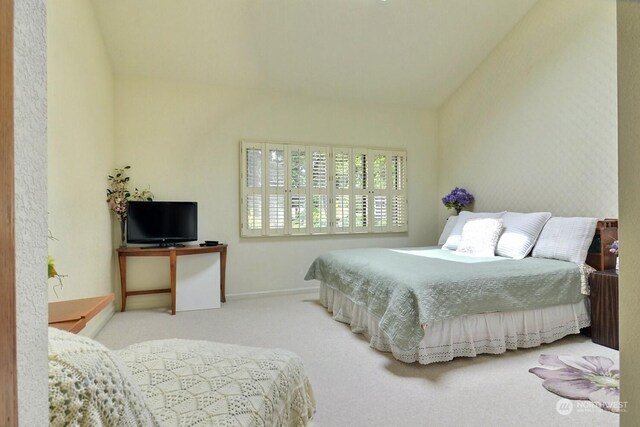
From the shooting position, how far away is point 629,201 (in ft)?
2.41

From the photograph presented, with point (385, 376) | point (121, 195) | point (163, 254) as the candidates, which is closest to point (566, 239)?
point (385, 376)

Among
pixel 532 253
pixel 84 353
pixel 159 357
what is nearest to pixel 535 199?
pixel 532 253

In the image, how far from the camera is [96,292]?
10.1 ft

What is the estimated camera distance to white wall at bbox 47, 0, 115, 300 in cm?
222

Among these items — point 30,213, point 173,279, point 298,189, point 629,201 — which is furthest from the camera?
point 298,189

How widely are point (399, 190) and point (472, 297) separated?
273cm

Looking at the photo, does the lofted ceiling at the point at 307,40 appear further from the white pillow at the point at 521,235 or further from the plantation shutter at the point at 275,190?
the white pillow at the point at 521,235

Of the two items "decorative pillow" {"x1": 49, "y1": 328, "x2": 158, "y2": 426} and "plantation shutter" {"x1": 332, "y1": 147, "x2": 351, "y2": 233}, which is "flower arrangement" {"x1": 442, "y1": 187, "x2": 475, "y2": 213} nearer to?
"plantation shutter" {"x1": 332, "y1": 147, "x2": 351, "y2": 233}

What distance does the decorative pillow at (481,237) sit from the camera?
342 centimetres

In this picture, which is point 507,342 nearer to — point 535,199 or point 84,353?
point 535,199

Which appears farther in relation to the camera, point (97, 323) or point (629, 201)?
point (97, 323)

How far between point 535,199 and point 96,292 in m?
4.60

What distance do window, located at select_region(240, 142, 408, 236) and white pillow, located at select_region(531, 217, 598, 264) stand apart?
1978 mm

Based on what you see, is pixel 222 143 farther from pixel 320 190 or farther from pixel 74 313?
pixel 74 313
